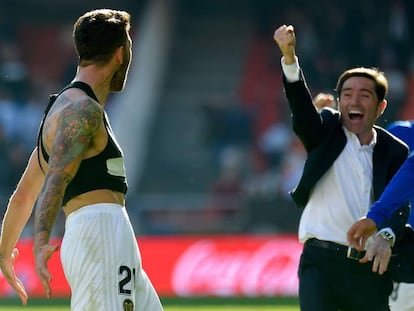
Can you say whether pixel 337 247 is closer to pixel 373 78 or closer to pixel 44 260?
pixel 373 78

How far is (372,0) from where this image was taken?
2577cm

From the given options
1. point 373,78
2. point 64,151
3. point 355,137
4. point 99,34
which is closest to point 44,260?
point 64,151

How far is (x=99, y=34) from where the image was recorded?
639 centimetres

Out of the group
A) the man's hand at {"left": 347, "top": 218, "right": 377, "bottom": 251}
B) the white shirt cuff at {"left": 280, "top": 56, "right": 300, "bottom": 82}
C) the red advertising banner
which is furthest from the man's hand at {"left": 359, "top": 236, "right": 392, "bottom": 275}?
the red advertising banner

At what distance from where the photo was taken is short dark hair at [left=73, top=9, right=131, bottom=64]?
6375mm

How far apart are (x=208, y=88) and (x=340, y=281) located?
18.9 meters

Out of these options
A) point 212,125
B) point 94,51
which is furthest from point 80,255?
point 212,125

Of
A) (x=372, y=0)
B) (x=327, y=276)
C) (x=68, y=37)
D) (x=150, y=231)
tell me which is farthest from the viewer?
(x=68, y=37)

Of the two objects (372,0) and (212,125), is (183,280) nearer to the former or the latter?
(212,125)

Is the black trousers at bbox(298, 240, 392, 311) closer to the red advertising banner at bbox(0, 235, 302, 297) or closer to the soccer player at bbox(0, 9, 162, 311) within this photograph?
the soccer player at bbox(0, 9, 162, 311)

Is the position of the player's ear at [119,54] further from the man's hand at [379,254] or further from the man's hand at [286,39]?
the man's hand at [379,254]

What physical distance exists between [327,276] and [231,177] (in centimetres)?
1464

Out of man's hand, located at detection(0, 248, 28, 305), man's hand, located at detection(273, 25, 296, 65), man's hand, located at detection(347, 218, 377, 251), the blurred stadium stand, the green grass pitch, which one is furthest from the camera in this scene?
the blurred stadium stand

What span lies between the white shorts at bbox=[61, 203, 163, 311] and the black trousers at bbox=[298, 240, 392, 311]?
5.10ft
